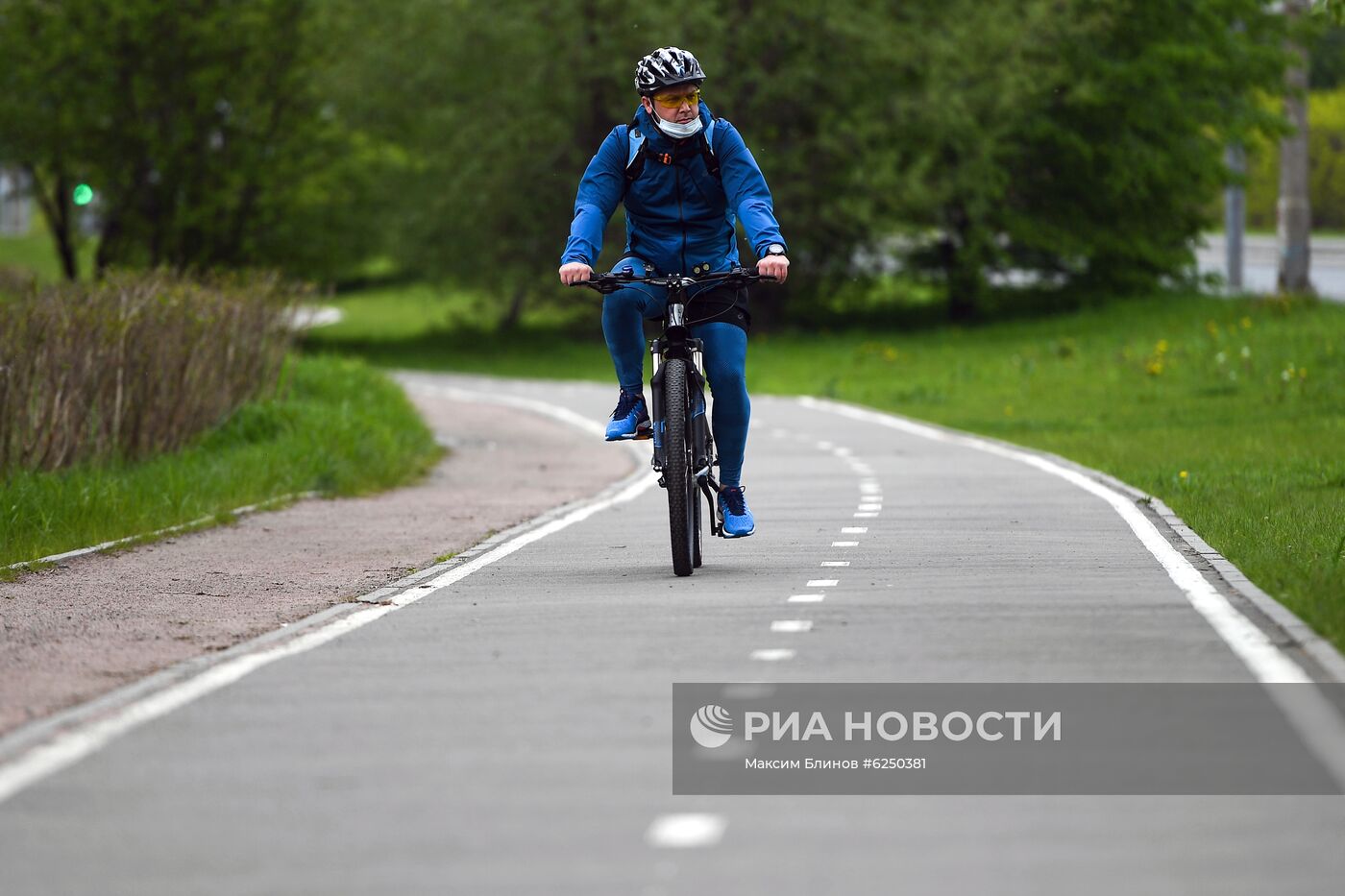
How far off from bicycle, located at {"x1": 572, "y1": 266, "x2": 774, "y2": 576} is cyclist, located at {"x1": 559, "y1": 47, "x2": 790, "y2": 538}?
0.10 m

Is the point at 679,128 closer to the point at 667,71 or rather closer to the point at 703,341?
the point at 667,71

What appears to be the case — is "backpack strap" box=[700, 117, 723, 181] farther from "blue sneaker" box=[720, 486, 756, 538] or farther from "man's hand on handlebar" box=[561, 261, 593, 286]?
"blue sneaker" box=[720, 486, 756, 538]

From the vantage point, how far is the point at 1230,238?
152ft

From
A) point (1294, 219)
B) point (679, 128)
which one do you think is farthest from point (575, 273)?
point (1294, 219)

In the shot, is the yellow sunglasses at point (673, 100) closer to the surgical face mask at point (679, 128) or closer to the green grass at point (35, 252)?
the surgical face mask at point (679, 128)

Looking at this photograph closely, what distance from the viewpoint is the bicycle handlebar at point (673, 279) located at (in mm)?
10234

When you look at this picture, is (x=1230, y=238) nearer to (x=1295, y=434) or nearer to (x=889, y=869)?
(x=1295, y=434)

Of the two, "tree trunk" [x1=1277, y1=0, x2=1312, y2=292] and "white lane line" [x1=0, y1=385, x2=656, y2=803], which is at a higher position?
"tree trunk" [x1=1277, y1=0, x2=1312, y2=292]

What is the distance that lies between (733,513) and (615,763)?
→ 5042 mm

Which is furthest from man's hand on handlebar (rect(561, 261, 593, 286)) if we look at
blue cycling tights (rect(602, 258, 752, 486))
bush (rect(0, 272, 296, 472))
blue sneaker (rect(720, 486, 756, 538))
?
bush (rect(0, 272, 296, 472))

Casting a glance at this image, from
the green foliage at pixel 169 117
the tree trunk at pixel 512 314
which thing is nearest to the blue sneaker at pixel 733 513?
the green foliage at pixel 169 117

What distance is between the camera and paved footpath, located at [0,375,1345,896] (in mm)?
4969

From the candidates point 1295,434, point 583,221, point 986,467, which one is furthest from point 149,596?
point 1295,434

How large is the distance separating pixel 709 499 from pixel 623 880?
6.18 metres
